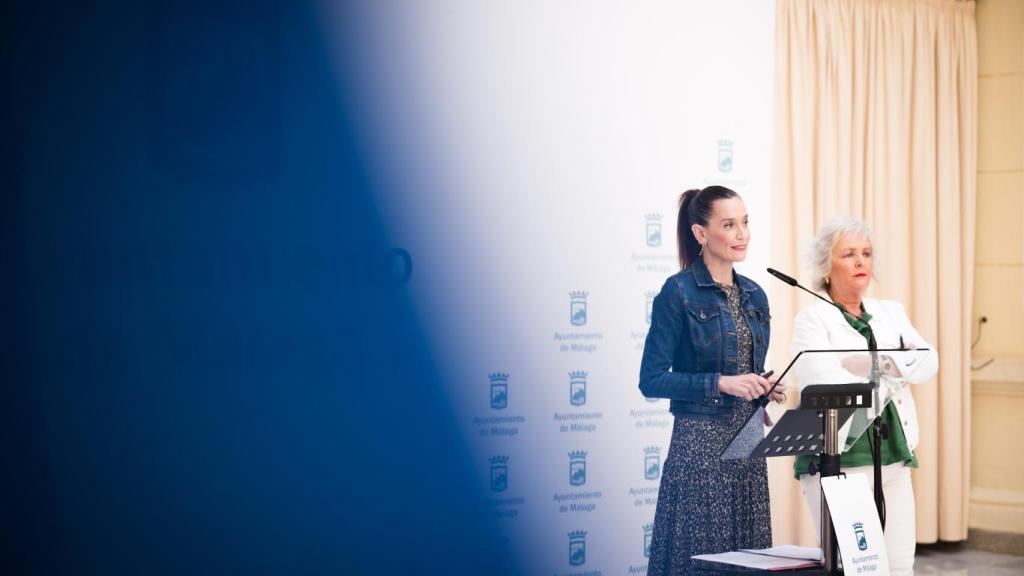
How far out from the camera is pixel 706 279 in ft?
12.1

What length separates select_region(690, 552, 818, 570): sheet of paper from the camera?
2.84m

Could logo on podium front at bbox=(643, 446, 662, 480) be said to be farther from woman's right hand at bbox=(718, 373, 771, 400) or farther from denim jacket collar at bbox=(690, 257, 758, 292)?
woman's right hand at bbox=(718, 373, 771, 400)

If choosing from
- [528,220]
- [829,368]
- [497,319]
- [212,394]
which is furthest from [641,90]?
[212,394]

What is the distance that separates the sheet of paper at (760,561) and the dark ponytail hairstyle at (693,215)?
1123mm

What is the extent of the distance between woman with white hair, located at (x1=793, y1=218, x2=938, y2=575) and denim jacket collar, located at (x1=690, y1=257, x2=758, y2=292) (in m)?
0.20

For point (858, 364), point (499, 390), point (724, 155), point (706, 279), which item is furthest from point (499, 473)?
point (724, 155)

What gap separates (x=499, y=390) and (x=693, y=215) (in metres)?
1.12

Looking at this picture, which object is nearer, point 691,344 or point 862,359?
point 862,359

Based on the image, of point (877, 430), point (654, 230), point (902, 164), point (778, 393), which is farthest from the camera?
point (902, 164)

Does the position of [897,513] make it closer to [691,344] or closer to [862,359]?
[862,359]

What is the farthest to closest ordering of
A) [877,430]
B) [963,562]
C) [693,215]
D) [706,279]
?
[963,562] → [693,215] → [706,279] → [877,430]

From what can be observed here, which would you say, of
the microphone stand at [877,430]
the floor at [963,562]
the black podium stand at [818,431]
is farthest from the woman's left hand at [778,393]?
the floor at [963,562]

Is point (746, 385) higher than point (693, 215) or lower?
lower

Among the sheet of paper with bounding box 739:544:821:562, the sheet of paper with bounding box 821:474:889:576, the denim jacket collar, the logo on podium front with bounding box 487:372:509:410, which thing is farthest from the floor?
the sheet of paper with bounding box 821:474:889:576
